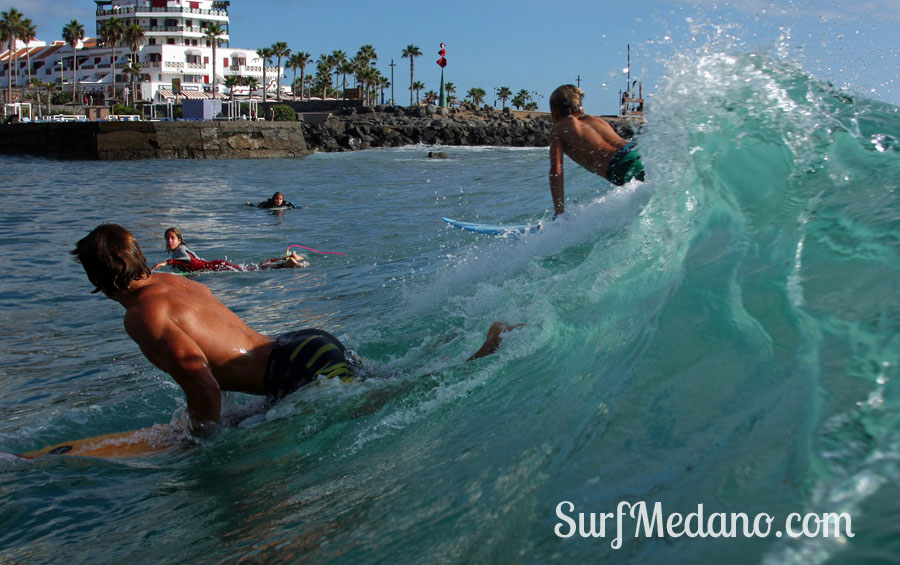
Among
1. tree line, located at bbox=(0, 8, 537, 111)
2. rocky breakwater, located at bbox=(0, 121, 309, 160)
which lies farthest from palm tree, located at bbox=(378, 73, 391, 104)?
rocky breakwater, located at bbox=(0, 121, 309, 160)

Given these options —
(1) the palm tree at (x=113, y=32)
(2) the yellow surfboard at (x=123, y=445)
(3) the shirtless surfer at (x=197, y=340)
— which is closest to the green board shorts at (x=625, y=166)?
(3) the shirtless surfer at (x=197, y=340)

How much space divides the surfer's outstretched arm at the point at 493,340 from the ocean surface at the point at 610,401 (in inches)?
3.3

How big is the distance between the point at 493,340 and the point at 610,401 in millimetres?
1304

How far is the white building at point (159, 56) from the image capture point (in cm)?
8156

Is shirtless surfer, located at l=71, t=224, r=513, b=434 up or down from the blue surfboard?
down

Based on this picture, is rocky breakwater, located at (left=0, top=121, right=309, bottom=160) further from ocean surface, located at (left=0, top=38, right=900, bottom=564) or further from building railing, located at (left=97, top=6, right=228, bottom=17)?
building railing, located at (left=97, top=6, right=228, bottom=17)

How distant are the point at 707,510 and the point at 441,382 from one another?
1914 millimetres

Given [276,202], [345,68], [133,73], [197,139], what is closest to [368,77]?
[345,68]

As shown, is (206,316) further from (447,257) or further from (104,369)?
(447,257)

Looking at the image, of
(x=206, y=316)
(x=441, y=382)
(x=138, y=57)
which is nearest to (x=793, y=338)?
(x=441, y=382)

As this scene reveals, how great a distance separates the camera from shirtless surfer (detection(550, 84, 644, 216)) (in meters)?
6.25

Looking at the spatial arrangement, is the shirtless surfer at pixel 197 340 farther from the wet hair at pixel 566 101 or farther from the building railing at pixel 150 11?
the building railing at pixel 150 11

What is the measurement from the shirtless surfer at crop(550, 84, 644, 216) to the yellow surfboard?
3659 mm

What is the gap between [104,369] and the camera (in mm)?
5629
